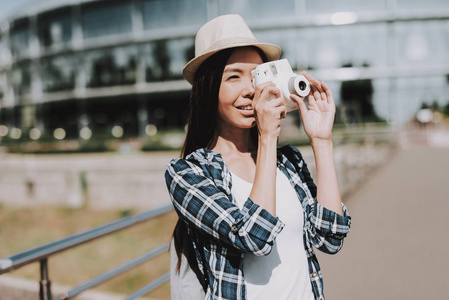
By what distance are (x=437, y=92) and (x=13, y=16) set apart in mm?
33509

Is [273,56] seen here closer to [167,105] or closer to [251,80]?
[251,80]

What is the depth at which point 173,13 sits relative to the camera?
3145cm

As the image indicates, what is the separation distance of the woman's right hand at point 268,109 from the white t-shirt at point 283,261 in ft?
0.79

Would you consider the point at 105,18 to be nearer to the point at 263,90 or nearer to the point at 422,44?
the point at 422,44

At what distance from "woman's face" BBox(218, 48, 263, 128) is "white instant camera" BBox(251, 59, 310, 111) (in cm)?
9

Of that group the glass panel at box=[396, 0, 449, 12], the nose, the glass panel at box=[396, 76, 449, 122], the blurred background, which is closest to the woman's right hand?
the nose

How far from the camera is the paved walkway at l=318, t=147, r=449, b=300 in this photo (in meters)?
3.84

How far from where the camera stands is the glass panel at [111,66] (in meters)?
32.7

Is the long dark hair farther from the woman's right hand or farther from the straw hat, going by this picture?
the woman's right hand

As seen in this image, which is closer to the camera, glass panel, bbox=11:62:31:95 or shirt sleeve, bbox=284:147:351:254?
shirt sleeve, bbox=284:147:351:254

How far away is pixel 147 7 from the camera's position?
31.9 meters

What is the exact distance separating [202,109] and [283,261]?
58 centimetres

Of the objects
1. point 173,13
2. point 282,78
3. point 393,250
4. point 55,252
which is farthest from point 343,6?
point 282,78

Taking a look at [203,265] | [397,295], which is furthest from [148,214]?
[397,295]
